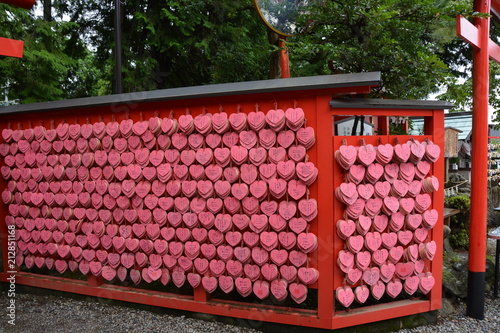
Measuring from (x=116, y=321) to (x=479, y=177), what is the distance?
12.9ft

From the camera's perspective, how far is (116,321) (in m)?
3.91

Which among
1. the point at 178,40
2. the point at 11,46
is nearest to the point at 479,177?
the point at 11,46

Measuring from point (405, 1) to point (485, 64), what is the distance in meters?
1.25

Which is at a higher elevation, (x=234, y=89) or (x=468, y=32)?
(x=468, y=32)

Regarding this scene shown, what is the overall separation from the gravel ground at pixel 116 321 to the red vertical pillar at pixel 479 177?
0.82 ft

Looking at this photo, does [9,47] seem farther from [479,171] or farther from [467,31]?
[479,171]

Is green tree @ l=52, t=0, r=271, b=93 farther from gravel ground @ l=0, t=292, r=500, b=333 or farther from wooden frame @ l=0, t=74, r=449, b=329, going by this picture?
gravel ground @ l=0, t=292, r=500, b=333

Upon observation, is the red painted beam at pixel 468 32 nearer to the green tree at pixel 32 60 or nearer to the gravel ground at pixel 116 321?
the gravel ground at pixel 116 321

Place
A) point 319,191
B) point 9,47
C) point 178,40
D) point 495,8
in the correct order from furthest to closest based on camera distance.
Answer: point 178,40
point 495,8
point 9,47
point 319,191

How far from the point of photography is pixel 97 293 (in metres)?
4.32

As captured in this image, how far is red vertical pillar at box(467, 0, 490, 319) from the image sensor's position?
3832 mm

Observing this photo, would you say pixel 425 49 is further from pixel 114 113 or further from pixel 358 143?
pixel 114 113

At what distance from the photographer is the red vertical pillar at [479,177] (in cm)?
383

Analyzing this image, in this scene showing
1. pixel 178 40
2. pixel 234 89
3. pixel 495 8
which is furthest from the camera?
pixel 178 40
